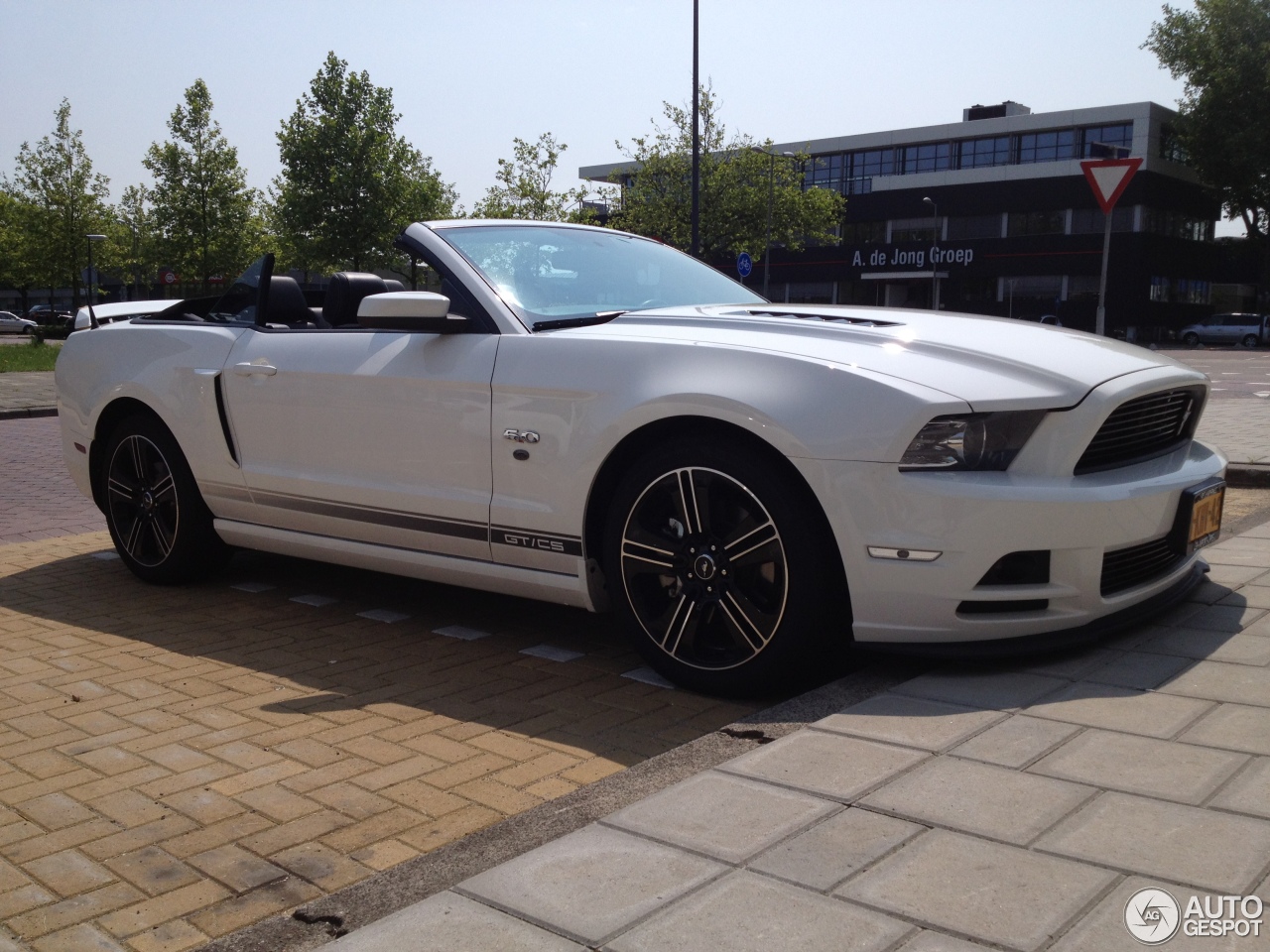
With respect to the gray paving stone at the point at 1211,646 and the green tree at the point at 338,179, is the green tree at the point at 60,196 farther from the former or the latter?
the gray paving stone at the point at 1211,646

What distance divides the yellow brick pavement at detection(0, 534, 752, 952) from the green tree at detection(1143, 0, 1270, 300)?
5803cm

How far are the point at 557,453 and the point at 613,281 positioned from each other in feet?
3.26

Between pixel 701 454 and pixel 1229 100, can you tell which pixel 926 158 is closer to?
pixel 1229 100

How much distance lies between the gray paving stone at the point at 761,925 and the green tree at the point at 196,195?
44473 mm

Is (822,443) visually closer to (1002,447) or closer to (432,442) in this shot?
(1002,447)

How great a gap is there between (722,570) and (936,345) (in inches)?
35.6

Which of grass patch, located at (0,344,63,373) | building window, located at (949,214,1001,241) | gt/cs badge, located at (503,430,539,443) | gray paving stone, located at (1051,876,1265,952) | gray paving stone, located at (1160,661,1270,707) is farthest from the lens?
building window, located at (949,214,1001,241)

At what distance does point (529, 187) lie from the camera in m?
44.6

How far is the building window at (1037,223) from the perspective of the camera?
2254 inches

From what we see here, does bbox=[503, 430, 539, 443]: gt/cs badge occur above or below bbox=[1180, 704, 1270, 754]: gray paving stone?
above

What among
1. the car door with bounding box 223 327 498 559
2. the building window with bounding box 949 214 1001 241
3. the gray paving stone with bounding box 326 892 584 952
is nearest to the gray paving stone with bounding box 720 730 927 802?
the gray paving stone with bounding box 326 892 584 952

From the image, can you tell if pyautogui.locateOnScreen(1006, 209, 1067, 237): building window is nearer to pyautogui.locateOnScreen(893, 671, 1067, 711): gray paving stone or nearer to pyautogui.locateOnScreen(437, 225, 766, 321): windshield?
pyautogui.locateOnScreen(437, 225, 766, 321): windshield

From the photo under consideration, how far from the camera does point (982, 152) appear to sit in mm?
62125

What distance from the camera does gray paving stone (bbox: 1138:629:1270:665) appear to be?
11.2 ft
